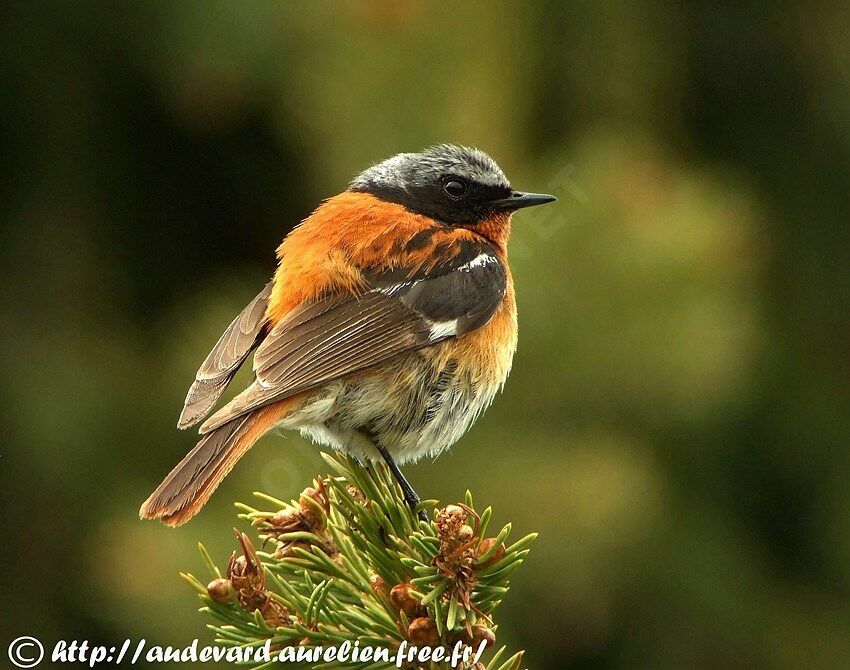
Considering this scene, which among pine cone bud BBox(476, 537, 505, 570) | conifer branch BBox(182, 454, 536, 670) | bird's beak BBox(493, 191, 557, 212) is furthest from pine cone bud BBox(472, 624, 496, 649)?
bird's beak BBox(493, 191, 557, 212)

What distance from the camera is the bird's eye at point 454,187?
4.95 metres

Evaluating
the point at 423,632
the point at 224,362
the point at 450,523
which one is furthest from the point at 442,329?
the point at 423,632

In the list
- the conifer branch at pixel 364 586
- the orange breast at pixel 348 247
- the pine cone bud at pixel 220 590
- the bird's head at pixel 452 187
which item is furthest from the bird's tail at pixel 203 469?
the bird's head at pixel 452 187

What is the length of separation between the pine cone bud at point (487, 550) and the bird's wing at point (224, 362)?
1321 mm

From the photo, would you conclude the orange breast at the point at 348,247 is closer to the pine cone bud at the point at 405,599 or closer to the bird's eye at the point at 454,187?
the bird's eye at the point at 454,187

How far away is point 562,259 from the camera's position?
502 centimetres

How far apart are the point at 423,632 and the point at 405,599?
114mm

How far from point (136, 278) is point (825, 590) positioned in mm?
3977

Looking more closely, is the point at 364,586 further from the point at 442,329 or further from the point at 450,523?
the point at 442,329

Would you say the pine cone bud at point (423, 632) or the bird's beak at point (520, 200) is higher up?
the bird's beak at point (520, 200)

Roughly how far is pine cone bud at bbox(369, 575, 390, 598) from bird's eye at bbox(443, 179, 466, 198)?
2111 millimetres

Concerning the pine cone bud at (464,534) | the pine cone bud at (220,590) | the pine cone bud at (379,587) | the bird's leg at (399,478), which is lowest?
the bird's leg at (399,478)

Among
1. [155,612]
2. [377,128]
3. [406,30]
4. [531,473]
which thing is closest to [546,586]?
[531,473]

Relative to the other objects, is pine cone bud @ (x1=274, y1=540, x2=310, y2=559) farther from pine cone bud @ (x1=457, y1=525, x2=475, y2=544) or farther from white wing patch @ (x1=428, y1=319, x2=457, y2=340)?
white wing patch @ (x1=428, y1=319, x2=457, y2=340)
